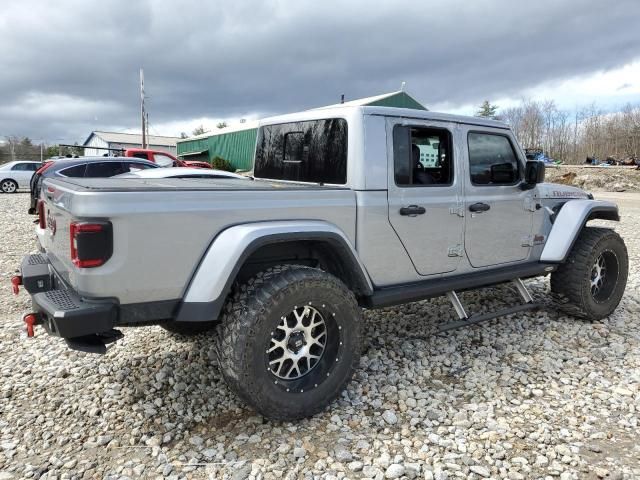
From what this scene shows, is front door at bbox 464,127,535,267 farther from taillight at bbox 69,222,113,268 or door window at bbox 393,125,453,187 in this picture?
taillight at bbox 69,222,113,268

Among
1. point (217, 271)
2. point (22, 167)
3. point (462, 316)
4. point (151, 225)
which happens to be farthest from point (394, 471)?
point (22, 167)

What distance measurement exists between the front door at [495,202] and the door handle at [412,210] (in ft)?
1.76

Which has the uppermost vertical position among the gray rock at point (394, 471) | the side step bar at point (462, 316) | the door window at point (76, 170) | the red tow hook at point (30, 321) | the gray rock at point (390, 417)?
the door window at point (76, 170)

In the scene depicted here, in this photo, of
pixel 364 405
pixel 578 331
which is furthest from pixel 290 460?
pixel 578 331

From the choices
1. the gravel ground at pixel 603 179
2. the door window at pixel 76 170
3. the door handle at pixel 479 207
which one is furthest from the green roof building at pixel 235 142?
the door handle at pixel 479 207

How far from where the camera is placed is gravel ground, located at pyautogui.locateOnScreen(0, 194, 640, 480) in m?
2.67

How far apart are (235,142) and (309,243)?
113ft

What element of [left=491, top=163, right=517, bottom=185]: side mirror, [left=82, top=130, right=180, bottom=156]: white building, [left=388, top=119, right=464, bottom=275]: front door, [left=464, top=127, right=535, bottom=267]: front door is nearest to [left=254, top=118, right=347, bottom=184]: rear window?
[left=388, top=119, right=464, bottom=275]: front door

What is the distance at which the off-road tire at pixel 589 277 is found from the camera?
15.3 ft

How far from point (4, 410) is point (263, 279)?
190 centimetres

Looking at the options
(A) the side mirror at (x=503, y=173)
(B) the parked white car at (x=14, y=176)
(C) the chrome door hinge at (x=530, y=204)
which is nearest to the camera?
(A) the side mirror at (x=503, y=173)

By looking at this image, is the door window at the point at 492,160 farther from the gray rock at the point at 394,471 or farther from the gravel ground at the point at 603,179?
the gravel ground at the point at 603,179

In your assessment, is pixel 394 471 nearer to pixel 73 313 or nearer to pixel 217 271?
pixel 217 271

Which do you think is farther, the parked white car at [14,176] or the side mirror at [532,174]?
the parked white car at [14,176]
